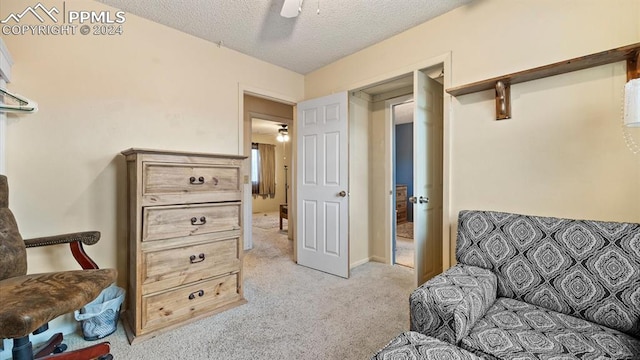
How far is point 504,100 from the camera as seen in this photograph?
190 cm

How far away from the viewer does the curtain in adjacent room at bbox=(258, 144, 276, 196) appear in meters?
8.18

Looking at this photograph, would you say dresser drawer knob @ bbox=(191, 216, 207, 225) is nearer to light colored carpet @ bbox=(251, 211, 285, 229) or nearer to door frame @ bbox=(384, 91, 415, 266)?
door frame @ bbox=(384, 91, 415, 266)

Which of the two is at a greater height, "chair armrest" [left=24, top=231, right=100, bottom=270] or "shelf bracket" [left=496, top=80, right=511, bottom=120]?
"shelf bracket" [left=496, top=80, right=511, bottom=120]

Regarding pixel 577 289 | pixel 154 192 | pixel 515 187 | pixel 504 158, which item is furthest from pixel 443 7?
pixel 154 192

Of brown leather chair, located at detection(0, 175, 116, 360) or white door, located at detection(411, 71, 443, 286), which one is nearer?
brown leather chair, located at detection(0, 175, 116, 360)

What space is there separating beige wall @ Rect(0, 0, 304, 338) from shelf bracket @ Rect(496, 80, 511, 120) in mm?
2471

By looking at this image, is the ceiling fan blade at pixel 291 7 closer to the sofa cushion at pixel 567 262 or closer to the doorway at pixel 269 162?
the doorway at pixel 269 162

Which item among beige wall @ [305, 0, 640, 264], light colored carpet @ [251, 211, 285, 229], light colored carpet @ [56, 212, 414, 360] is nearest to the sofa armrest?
light colored carpet @ [56, 212, 414, 360]

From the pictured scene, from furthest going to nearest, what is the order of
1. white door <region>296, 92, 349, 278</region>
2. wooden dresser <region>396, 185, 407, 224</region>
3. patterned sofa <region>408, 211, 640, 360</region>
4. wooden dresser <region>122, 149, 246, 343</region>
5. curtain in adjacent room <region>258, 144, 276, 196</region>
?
curtain in adjacent room <region>258, 144, 276, 196</region>
wooden dresser <region>396, 185, 407, 224</region>
white door <region>296, 92, 349, 278</region>
wooden dresser <region>122, 149, 246, 343</region>
patterned sofa <region>408, 211, 640, 360</region>

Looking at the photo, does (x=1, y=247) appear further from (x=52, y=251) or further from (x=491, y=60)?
(x=491, y=60)

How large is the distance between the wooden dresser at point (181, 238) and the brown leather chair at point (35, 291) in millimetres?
315

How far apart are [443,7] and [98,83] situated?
9.18 ft

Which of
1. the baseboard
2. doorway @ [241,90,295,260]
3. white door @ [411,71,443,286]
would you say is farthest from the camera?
doorway @ [241,90,295,260]

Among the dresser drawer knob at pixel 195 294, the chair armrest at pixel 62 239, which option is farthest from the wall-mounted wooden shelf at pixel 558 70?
the chair armrest at pixel 62 239
